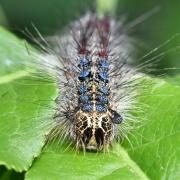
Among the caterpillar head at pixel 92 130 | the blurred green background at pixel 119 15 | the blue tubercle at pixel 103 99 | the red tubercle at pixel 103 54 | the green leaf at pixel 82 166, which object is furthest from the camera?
the blurred green background at pixel 119 15

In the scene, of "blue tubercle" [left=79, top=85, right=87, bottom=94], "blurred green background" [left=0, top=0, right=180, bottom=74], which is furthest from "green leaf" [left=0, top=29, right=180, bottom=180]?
"blurred green background" [left=0, top=0, right=180, bottom=74]

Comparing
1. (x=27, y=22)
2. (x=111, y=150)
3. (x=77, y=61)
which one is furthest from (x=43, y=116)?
(x=27, y=22)

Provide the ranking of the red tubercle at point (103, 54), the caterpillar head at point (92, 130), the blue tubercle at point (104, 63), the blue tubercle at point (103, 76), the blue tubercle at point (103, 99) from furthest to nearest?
the red tubercle at point (103, 54), the blue tubercle at point (104, 63), the blue tubercle at point (103, 76), the blue tubercle at point (103, 99), the caterpillar head at point (92, 130)

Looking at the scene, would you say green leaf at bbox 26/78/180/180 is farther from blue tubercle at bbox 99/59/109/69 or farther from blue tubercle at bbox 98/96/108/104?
blue tubercle at bbox 99/59/109/69

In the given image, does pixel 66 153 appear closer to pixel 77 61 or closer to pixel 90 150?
pixel 90 150

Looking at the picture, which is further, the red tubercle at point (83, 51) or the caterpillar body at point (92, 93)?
the red tubercle at point (83, 51)

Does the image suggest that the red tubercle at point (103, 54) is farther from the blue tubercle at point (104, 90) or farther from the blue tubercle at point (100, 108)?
the blue tubercle at point (100, 108)

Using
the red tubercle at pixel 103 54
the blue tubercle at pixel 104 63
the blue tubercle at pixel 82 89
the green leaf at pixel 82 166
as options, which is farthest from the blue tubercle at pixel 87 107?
the red tubercle at pixel 103 54
